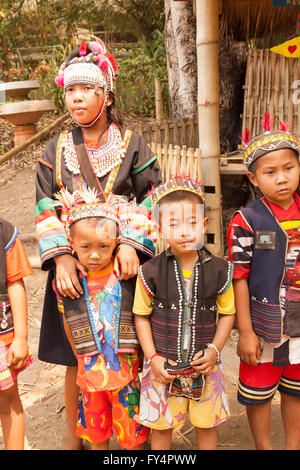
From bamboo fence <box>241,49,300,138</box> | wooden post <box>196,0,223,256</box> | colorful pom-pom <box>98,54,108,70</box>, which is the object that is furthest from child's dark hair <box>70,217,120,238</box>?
bamboo fence <box>241,49,300,138</box>

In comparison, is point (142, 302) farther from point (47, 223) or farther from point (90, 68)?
point (90, 68)

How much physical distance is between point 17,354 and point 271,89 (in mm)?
4393

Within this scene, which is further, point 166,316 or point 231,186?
point 231,186

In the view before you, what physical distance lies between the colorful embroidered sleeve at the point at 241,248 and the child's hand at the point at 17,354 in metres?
1.07

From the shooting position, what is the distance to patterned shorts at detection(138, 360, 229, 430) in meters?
2.16

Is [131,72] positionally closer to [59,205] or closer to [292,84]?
[292,84]

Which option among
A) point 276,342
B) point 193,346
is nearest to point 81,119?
point 193,346

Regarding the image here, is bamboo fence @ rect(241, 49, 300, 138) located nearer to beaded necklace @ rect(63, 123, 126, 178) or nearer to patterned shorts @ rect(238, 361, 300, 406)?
beaded necklace @ rect(63, 123, 126, 178)

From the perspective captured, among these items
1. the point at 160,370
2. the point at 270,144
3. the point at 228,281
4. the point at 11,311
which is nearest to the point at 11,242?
the point at 11,311

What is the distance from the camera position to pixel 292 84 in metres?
5.19

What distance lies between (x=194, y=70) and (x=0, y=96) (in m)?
5.34

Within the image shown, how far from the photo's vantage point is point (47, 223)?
2332mm

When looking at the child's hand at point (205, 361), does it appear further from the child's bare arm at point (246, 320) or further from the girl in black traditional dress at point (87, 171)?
the girl in black traditional dress at point (87, 171)

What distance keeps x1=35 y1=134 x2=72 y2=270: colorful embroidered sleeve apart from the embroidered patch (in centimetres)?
91
